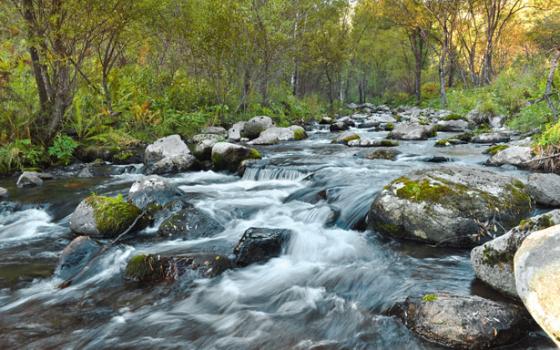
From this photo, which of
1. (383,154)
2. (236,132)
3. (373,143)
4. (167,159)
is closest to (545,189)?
(383,154)

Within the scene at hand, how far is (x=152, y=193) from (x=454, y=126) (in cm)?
1505

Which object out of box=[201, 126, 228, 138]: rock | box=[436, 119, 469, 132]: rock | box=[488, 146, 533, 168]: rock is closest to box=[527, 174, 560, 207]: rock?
box=[488, 146, 533, 168]: rock

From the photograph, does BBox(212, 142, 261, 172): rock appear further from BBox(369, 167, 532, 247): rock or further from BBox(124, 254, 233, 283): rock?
BBox(124, 254, 233, 283): rock

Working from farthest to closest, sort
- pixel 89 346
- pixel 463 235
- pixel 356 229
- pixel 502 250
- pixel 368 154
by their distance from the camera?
pixel 368 154 < pixel 356 229 < pixel 463 235 < pixel 502 250 < pixel 89 346

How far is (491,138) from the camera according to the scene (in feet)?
44.4

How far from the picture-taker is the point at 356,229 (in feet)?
20.5

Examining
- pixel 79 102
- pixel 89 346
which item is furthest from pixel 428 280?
pixel 79 102

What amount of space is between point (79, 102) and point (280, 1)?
33.9ft

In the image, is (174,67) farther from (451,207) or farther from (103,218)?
(451,207)

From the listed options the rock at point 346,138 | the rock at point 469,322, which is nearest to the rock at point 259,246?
the rock at point 469,322

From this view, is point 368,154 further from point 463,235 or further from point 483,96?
point 483,96

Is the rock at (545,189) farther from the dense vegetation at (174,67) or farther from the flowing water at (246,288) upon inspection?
the flowing water at (246,288)

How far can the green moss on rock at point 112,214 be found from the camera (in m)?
6.25

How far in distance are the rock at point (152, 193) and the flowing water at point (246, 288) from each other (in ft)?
2.08
